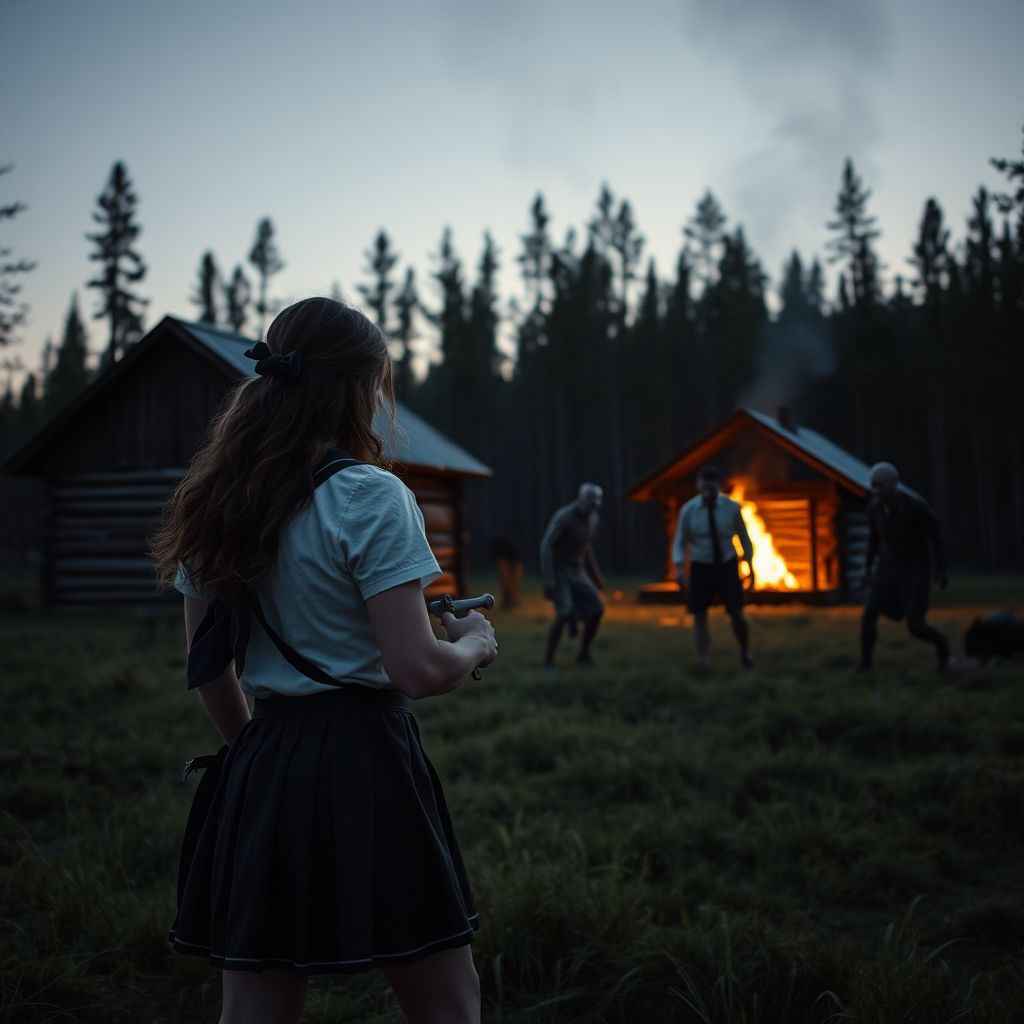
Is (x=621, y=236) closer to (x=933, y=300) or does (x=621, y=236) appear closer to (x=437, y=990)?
(x=933, y=300)

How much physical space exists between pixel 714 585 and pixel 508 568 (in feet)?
32.6

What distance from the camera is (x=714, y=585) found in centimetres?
1008

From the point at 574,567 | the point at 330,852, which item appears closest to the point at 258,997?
the point at 330,852

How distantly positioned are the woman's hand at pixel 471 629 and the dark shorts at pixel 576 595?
27.9 ft

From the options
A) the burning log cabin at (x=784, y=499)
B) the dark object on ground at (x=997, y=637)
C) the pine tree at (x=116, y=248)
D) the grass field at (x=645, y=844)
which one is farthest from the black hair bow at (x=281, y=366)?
the pine tree at (x=116, y=248)

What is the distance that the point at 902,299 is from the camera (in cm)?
5175

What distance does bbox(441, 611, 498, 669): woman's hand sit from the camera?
1.86 metres

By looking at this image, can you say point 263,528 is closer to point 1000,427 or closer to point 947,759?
point 947,759

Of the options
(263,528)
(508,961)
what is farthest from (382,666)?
(508,961)

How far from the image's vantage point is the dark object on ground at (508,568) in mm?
19641

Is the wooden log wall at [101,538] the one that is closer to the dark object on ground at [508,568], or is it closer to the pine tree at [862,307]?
the dark object on ground at [508,568]

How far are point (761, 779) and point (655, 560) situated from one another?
46300 millimetres

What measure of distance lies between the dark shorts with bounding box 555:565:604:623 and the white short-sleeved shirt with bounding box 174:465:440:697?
28.5ft

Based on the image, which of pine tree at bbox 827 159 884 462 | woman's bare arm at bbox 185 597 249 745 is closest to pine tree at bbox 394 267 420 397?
pine tree at bbox 827 159 884 462
